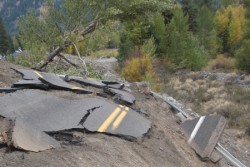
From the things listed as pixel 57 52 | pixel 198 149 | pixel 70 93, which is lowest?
pixel 57 52

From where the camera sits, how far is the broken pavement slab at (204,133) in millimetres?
7007

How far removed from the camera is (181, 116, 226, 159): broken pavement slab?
7.01 m

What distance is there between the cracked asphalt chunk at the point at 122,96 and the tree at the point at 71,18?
24.2 ft

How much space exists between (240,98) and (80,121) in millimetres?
22861

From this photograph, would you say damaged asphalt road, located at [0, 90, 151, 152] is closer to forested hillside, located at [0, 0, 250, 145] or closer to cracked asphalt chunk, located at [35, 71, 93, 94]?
cracked asphalt chunk, located at [35, 71, 93, 94]

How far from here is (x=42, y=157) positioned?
4371 mm

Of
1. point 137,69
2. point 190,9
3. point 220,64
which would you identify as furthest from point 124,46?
point 220,64

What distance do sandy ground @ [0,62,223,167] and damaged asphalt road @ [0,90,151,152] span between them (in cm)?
16

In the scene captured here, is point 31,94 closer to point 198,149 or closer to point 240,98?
point 198,149

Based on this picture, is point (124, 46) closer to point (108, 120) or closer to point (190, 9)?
point (190, 9)

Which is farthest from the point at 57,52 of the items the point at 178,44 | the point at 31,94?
the point at 178,44

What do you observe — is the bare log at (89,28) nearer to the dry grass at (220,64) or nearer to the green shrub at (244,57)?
the green shrub at (244,57)

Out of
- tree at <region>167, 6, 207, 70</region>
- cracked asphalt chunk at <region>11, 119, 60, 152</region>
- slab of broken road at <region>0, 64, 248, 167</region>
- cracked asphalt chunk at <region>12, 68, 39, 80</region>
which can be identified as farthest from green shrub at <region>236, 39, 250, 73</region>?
cracked asphalt chunk at <region>11, 119, 60, 152</region>

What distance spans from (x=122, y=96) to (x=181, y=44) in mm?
35792
